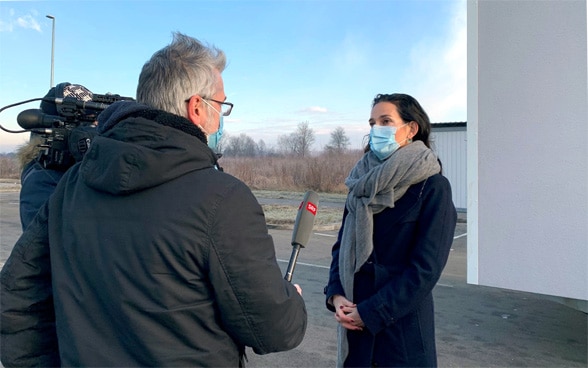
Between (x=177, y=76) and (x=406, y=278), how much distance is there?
145 centimetres

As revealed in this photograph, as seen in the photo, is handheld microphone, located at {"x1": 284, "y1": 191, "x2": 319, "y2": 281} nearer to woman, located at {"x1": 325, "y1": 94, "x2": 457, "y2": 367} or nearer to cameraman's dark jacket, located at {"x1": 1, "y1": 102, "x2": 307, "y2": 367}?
cameraman's dark jacket, located at {"x1": 1, "y1": 102, "x2": 307, "y2": 367}

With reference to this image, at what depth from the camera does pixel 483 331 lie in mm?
5371

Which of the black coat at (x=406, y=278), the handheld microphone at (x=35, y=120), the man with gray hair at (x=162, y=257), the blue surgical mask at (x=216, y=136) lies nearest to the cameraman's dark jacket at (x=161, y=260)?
the man with gray hair at (x=162, y=257)

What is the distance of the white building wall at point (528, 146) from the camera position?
3494mm

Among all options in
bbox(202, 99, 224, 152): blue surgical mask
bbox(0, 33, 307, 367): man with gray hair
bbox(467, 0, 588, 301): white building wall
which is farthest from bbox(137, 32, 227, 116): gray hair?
bbox(467, 0, 588, 301): white building wall

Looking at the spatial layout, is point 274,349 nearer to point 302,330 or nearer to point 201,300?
point 302,330

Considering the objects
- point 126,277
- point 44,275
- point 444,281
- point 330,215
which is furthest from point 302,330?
point 330,215

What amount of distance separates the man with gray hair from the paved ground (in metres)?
3.31

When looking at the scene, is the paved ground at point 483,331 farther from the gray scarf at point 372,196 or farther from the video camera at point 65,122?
the video camera at point 65,122

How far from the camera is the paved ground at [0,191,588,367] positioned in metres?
4.56

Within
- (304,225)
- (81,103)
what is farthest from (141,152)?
(81,103)

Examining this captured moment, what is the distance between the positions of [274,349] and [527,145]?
120 inches

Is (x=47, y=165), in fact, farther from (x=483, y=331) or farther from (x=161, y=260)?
(x=483, y=331)

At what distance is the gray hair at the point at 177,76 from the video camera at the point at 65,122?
3.35ft
